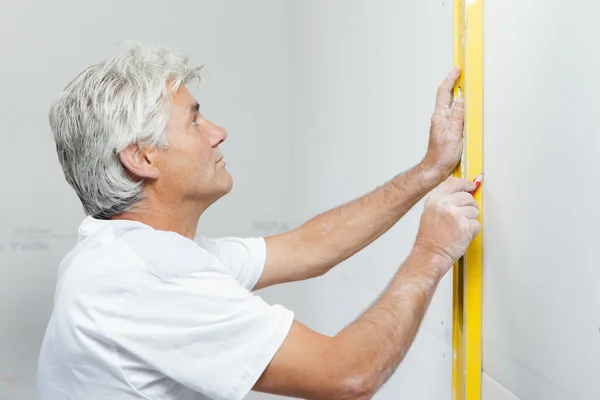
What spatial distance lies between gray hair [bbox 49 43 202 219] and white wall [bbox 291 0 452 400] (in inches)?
22.1

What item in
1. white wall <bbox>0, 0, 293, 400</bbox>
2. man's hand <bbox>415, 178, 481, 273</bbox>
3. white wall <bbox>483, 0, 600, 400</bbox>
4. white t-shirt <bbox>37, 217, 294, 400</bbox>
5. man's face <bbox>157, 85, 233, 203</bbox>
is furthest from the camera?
white wall <bbox>0, 0, 293, 400</bbox>

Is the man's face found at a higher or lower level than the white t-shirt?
higher

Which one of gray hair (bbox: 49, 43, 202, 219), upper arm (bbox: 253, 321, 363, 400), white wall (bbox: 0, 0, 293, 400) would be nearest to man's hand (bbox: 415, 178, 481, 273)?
upper arm (bbox: 253, 321, 363, 400)

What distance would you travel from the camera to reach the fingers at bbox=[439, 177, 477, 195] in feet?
3.69

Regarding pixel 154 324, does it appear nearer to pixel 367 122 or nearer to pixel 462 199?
pixel 462 199

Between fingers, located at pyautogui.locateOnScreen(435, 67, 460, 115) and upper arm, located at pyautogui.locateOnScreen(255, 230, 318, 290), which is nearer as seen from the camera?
fingers, located at pyautogui.locateOnScreen(435, 67, 460, 115)

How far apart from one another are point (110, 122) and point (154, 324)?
0.38 metres

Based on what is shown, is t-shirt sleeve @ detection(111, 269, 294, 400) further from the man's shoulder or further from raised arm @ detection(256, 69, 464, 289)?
raised arm @ detection(256, 69, 464, 289)

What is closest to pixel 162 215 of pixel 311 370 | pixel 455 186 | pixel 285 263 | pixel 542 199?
pixel 285 263

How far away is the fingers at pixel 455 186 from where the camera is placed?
3.69 ft

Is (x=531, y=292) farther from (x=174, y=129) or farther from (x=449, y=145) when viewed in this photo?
(x=174, y=129)

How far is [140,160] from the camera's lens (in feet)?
3.90

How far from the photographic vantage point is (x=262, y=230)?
263cm

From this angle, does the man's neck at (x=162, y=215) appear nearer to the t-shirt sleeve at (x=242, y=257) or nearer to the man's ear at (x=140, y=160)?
the man's ear at (x=140, y=160)
